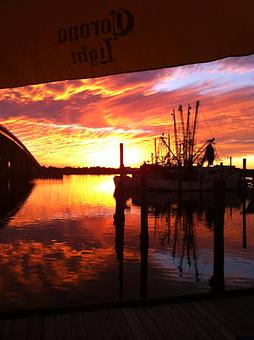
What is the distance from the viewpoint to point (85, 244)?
2038 centimetres

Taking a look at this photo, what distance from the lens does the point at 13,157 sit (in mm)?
115625

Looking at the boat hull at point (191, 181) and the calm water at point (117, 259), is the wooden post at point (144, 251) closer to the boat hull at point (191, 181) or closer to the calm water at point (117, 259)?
the calm water at point (117, 259)

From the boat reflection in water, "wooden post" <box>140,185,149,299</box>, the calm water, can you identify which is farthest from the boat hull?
"wooden post" <box>140,185,149,299</box>

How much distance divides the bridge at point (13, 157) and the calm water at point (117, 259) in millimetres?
50173

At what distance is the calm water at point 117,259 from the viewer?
11.7m

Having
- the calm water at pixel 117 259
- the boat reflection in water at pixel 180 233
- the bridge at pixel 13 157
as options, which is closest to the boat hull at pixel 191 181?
the boat reflection in water at pixel 180 233

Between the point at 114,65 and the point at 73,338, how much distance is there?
3761 mm

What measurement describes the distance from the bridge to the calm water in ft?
165

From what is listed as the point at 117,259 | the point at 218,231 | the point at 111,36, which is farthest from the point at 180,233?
the point at 111,36

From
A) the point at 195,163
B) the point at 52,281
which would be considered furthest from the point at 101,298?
the point at 195,163

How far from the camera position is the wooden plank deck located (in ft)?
16.7

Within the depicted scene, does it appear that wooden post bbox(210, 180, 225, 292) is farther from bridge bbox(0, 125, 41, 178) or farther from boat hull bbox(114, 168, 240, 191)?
bridge bbox(0, 125, 41, 178)

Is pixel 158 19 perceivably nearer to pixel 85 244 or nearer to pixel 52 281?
pixel 52 281

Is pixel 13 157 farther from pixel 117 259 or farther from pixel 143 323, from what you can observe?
pixel 143 323
